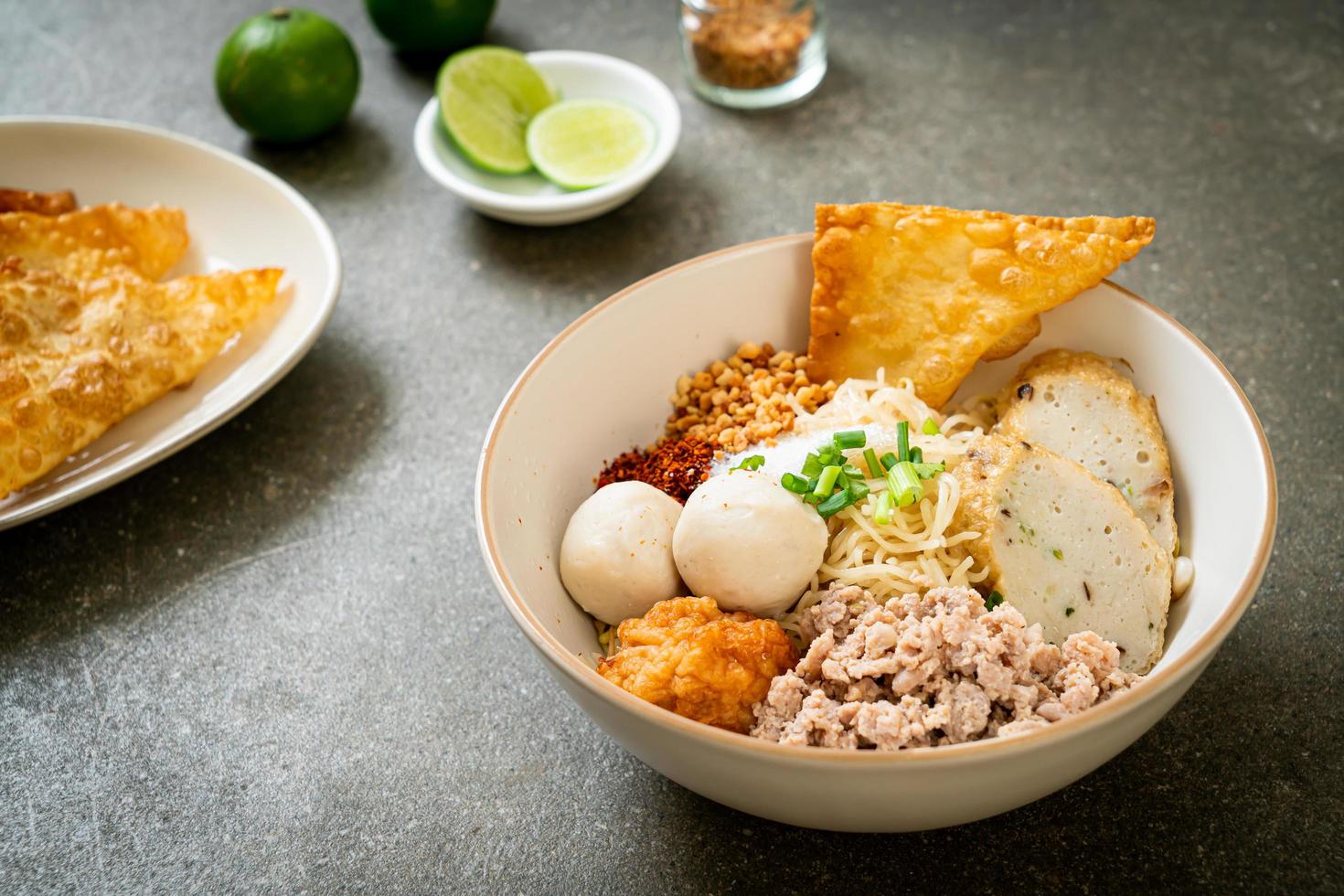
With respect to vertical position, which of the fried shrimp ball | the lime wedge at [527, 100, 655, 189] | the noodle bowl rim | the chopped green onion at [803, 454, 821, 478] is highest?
the noodle bowl rim

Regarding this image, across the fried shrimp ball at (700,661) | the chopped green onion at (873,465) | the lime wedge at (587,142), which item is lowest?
the lime wedge at (587,142)

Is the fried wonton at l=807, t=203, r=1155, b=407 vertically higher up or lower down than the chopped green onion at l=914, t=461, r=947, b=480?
higher up

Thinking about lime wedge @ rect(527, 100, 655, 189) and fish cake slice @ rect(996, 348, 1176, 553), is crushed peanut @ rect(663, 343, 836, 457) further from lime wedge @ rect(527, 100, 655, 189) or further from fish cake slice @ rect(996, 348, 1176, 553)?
lime wedge @ rect(527, 100, 655, 189)

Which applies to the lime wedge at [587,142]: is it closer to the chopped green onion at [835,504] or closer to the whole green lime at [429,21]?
the whole green lime at [429,21]

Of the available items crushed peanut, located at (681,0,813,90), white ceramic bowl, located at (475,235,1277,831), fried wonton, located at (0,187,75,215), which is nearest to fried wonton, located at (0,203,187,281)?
fried wonton, located at (0,187,75,215)

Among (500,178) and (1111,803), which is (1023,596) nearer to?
(1111,803)

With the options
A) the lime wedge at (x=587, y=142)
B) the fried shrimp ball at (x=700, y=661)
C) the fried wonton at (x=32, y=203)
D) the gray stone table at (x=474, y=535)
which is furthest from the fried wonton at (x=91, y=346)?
the fried shrimp ball at (x=700, y=661)
